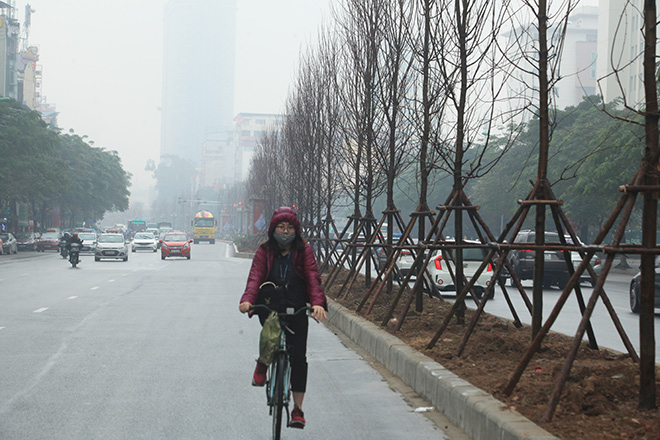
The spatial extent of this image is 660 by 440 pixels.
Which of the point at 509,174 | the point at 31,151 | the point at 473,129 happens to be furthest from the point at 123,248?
the point at 473,129

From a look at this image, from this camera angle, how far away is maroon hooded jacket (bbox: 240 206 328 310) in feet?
20.2

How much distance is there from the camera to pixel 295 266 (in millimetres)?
6305

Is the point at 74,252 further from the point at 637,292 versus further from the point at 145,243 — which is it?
the point at 145,243

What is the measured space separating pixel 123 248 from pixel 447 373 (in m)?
40.0

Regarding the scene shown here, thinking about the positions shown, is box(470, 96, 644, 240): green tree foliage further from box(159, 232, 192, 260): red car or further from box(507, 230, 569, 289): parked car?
box(159, 232, 192, 260): red car

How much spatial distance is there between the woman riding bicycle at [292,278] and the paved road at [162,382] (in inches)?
19.8

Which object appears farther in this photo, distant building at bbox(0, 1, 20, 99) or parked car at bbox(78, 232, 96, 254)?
distant building at bbox(0, 1, 20, 99)

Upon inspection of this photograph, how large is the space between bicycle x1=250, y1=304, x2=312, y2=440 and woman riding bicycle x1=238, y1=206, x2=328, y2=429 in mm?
78

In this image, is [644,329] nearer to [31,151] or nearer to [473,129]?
[473,129]

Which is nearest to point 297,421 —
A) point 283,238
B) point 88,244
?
point 283,238

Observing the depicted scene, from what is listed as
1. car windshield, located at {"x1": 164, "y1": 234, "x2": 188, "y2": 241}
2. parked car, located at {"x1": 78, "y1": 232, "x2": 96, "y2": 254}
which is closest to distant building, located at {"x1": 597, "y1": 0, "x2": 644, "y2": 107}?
car windshield, located at {"x1": 164, "y1": 234, "x2": 188, "y2": 241}

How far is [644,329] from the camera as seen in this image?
20.1 feet

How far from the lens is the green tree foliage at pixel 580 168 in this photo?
33906 millimetres

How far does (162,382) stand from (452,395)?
315 cm
